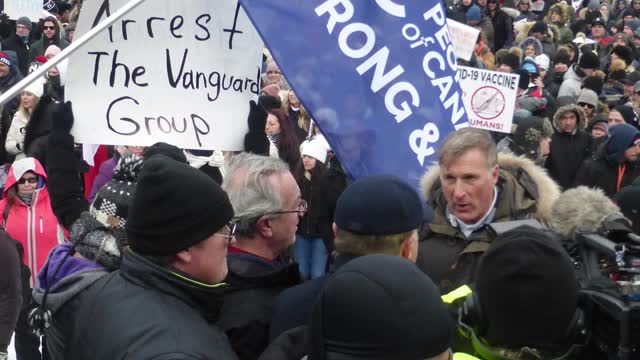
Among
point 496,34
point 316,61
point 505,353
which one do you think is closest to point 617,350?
point 505,353

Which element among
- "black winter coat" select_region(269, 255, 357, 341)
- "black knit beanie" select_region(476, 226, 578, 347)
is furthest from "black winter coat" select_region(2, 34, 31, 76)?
"black knit beanie" select_region(476, 226, 578, 347)

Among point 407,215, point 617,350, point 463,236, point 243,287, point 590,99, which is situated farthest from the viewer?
point 590,99

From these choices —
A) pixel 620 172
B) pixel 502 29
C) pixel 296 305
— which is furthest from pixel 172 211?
pixel 502 29

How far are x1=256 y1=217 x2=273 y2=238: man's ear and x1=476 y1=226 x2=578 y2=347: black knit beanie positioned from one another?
3.85 feet

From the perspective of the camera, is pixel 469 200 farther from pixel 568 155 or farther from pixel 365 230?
pixel 568 155

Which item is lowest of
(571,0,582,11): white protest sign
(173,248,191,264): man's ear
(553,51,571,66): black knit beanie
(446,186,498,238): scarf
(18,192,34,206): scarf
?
(18,192,34,206): scarf

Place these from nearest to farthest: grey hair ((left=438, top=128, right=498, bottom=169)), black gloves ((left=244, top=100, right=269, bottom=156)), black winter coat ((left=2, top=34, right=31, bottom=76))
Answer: grey hair ((left=438, top=128, right=498, bottom=169)) < black gloves ((left=244, top=100, right=269, bottom=156)) < black winter coat ((left=2, top=34, right=31, bottom=76))

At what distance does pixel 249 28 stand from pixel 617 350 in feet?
10.6

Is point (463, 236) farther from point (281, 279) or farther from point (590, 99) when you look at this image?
point (590, 99)

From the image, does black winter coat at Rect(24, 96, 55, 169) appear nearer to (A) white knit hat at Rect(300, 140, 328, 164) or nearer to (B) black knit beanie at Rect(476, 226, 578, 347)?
(A) white knit hat at Rect(300, 140, 328, 164)

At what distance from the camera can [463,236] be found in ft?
12.9

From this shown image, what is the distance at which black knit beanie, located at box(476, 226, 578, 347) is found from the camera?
244 centimetres

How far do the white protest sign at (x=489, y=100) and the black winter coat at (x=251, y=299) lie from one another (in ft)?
Result: 21.3

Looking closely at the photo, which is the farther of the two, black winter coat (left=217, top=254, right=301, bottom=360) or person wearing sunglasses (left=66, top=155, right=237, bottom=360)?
black winter coat (left=217, top=254, right=301, bottom=360)
